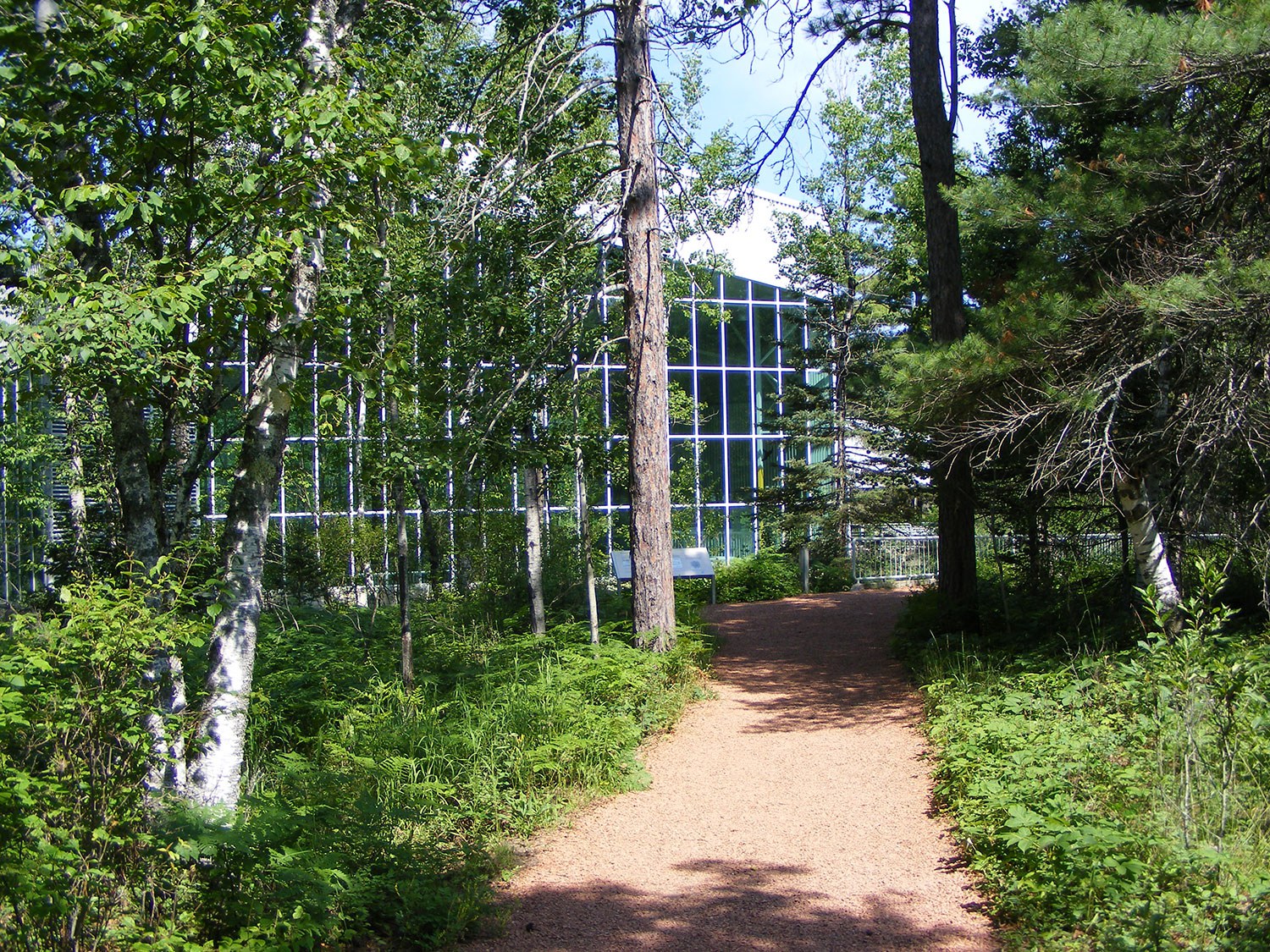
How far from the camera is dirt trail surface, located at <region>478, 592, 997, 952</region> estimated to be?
4.51 meters

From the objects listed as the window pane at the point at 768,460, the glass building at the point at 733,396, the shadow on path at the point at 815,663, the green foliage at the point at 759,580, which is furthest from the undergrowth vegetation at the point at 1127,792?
the window pane at the point at 768,460

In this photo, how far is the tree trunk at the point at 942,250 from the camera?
10852 millimetres

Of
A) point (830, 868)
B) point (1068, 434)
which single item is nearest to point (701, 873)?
point (830, 868)

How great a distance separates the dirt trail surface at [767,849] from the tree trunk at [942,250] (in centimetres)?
231

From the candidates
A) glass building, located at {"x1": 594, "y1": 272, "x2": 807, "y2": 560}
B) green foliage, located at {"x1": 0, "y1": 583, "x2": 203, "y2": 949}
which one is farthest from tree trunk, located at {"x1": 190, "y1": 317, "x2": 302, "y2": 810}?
glass building, located at {"x1": 594, "y1": 272, "x2": 807, "y2": 560}

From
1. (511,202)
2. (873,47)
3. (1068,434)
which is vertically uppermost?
(873,47)

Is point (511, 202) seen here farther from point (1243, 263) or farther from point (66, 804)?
point (66, 804)

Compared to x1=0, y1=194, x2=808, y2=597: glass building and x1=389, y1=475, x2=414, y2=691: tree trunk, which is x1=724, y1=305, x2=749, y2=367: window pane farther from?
x1=389, y1=475, x2=414, y2=691: tree trunk

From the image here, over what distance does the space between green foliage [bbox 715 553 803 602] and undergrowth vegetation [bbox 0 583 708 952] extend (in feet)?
33.7

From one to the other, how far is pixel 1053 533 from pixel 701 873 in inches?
297

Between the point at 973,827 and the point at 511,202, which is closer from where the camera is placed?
the point at 973,827

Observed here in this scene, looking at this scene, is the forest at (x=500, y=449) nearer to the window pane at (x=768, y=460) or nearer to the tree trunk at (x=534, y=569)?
the tree trunk at (x=534, y=569)

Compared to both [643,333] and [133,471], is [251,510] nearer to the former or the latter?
[133,471]

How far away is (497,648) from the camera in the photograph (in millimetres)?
9922
